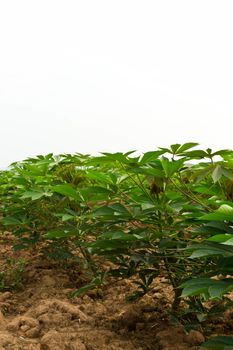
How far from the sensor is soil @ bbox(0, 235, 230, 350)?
6.31ft

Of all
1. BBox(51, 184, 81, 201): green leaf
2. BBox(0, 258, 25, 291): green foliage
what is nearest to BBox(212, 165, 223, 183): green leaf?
BBox(51, 184, 81, 201): green leaf

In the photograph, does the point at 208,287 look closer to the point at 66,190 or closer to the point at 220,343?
the point at 220,343

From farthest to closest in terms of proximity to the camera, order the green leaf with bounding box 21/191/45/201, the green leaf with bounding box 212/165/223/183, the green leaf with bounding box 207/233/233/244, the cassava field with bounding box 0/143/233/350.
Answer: the green leaf with bounding box 21/191/45/201 → the cassava field with bounding box 0/143/233/350 → the green leaf with bounding box 212/165/223/183 → the green leaf with bounding box 207/233/233/244

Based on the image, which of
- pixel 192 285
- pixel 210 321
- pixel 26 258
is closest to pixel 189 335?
pixel 210 321

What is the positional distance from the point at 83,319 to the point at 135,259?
1.72 ft

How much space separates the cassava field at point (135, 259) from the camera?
160 centimetres

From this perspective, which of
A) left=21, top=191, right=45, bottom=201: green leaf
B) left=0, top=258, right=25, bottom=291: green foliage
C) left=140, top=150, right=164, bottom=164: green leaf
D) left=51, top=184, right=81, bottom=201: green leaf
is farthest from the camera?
left=0, top=258, right=25, bottom=291: green foliage

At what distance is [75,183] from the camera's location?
2.53 meters

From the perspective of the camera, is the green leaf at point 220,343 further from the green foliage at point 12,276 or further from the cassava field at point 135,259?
the green foliage at point 12,276

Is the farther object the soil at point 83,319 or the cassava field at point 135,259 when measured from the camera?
the soil at point 83,319

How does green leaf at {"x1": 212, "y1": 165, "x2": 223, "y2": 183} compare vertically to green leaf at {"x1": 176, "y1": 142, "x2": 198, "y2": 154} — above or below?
below

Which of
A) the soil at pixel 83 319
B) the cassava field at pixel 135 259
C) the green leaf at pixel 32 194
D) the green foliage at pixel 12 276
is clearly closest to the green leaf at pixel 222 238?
the cassava field at pixel 135 259

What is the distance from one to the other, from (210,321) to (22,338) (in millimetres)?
860

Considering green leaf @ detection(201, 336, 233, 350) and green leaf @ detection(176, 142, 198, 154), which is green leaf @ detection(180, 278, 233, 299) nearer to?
green leaf @ detection(201, 336, 233, 350)
